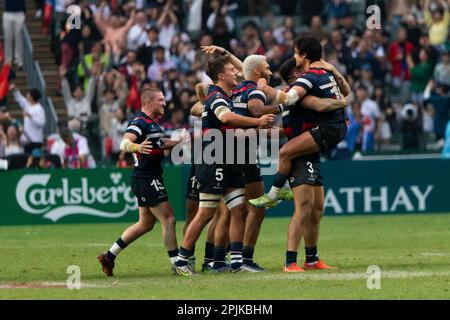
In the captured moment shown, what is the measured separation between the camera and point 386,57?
29922 millimetres

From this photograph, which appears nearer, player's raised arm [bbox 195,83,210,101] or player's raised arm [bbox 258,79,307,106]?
player's raised arm [bbox 258,79,307,106]

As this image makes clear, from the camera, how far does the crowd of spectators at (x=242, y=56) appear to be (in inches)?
1094

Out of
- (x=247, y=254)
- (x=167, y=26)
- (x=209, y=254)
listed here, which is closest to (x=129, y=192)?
(x=167, y=26)

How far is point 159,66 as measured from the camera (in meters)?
29.1

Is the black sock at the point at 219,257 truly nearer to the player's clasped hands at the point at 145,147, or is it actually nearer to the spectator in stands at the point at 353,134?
the player's clasped hands at the point at 145,147

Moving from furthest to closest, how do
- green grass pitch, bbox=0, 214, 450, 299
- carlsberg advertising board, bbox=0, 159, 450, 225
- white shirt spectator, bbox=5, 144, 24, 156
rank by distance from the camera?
white shirt spectator, bbox=5, 144, 24, 156
carlsberg advertising board, bbox=0, 159, 450, 225
green grass pitch, bbox=0, 214, 450, 299

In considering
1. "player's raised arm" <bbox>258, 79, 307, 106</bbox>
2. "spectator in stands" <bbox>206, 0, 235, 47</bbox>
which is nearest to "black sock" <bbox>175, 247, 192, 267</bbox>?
"player's raised arm" <bbox>258, 79, 307, 106</bbox>

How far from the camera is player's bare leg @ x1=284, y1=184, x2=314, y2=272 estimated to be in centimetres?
1447

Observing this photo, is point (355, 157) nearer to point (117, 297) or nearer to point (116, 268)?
point (116, 268)

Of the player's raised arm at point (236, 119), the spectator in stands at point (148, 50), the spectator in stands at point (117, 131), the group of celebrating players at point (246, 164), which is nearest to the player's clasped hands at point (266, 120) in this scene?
the player's raised arm at point (236, 119)

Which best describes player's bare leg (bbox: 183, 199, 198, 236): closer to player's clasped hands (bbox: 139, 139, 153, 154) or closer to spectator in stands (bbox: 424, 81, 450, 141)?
player's clasped hands (bbox: 139, 139, 153, 154)

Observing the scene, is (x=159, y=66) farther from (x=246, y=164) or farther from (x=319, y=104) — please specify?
(x=319, y=104)

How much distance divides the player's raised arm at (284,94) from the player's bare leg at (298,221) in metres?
0.98

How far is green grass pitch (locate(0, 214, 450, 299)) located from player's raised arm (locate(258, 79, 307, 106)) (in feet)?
6.03
